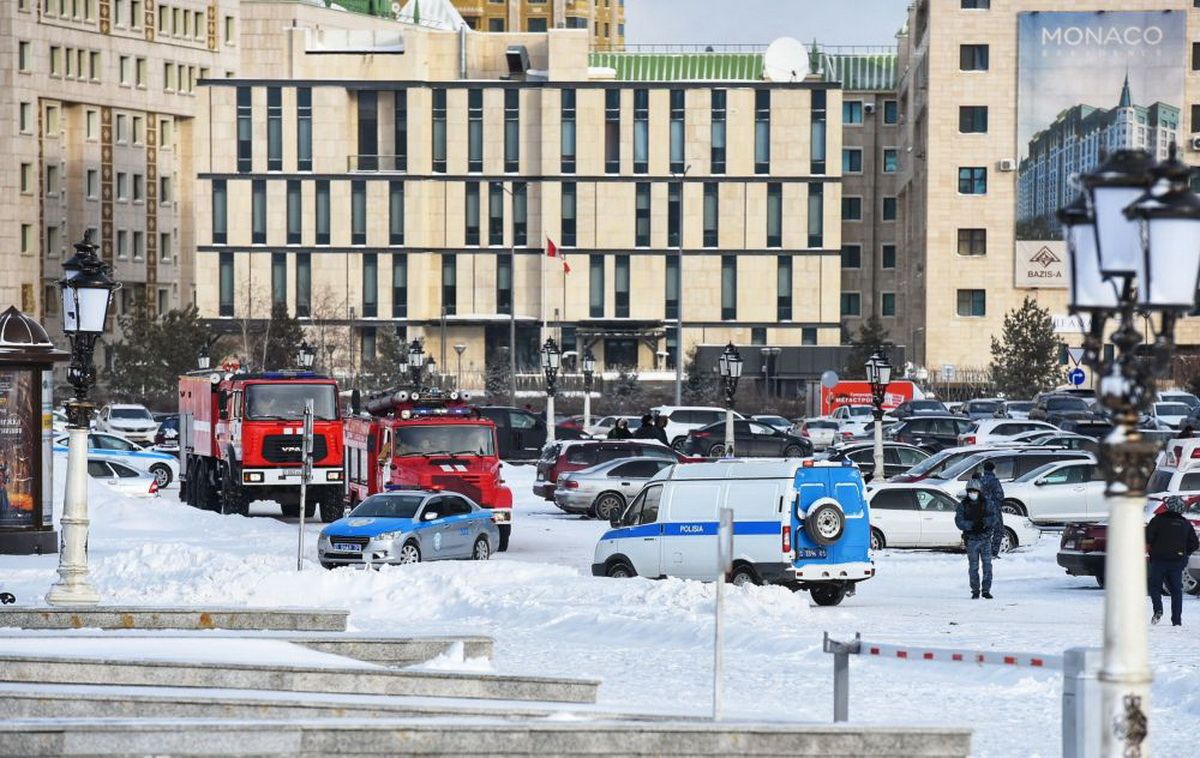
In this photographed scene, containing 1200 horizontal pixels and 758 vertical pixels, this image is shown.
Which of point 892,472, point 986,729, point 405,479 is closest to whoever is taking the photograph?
point 986,729

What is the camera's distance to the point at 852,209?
130 m

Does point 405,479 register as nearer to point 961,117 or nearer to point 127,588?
point 127,588

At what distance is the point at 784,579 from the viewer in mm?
27359

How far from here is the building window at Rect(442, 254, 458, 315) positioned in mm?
112875

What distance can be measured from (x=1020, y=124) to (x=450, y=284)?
2914cm

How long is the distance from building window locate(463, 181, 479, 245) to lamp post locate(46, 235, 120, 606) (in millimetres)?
87885

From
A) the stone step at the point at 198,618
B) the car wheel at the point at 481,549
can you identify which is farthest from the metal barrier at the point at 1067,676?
the car wheel at the point at 481,549

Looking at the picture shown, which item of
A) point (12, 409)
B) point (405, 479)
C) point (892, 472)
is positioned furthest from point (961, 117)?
point (12, 409)

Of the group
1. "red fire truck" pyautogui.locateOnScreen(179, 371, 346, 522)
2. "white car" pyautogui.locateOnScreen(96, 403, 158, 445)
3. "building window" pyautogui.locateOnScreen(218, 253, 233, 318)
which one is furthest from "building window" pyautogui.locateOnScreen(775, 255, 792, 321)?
"red fire truck" pyautogui.locateOnScreen(179, 371, 346, 522)

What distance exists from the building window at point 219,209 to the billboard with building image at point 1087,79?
38.6m

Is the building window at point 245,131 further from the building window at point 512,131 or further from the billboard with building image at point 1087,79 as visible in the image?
the billboard with building image at point 1087,79

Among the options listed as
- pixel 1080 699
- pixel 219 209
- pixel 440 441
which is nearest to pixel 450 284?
pixel 219 209

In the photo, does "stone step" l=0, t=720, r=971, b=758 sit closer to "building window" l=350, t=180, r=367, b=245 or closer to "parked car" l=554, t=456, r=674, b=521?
"parked car" l=554, t=456, r=674, b=521

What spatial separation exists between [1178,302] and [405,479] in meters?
29.5
